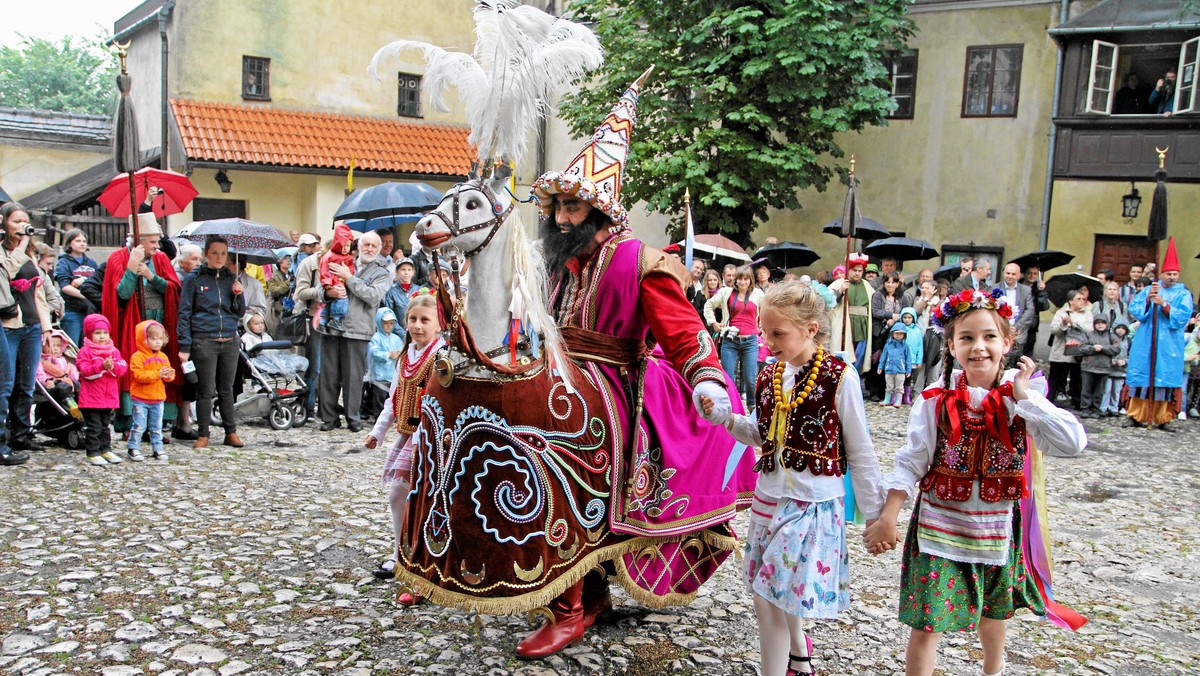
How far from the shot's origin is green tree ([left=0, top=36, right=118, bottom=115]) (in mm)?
55188

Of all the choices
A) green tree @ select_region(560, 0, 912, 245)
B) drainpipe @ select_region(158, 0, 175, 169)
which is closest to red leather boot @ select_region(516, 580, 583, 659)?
green tree @ select_region(560, 0, 912, 245)

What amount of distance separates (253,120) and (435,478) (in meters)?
20.0

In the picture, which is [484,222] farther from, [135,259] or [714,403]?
[135,259]

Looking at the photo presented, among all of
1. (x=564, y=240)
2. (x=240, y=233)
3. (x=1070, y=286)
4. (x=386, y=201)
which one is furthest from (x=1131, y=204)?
(x=564, y=240)

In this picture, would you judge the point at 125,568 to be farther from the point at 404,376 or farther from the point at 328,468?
the point at 328,468

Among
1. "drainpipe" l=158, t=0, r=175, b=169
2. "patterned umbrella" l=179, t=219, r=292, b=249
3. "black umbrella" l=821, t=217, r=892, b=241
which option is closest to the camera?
"patterned umbrella" l=179, t=219, r=292, b=249

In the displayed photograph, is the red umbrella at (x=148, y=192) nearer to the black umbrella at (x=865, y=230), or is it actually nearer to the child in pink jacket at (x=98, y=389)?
the child in pink jacket at (x=98, y=389)

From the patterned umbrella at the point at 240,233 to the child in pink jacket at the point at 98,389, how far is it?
12.6 ft

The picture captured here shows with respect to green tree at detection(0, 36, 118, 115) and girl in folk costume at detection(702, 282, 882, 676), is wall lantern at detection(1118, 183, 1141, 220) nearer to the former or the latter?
girl in folk costume at detection(702, 282, 882, 676)

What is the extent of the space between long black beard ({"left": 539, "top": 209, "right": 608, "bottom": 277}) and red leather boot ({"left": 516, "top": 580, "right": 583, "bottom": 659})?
1.45 metres

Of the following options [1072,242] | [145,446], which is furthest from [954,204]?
[145,446]

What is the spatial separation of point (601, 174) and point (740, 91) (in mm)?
13971

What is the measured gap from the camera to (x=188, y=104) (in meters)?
21.2

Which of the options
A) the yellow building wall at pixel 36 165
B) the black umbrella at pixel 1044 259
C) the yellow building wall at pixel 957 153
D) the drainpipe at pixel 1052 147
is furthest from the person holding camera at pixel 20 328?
the yellow building wall at pixel 36 165
